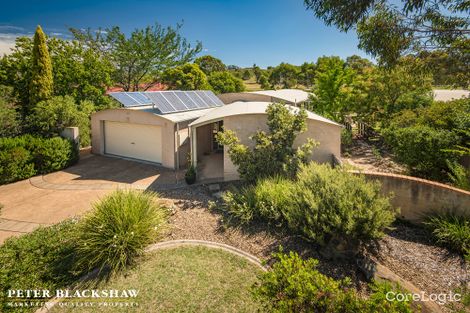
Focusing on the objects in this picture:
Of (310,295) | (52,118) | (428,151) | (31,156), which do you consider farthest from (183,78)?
(310,295)

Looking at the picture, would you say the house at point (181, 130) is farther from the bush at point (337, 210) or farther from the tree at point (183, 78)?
the tree at point (183, 78)

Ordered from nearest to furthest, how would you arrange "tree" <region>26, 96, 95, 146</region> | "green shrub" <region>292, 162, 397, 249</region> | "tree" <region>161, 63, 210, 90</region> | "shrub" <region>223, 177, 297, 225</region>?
"green shrub" <region>292, 162, 397, 249</region> < "shrub" <region>223, 177, 297, 225</region> < "tree" <region>26, 96, 95, 146</region> < "tree" <region>161, 63, 210, 90</region>

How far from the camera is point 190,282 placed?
19.9 ft

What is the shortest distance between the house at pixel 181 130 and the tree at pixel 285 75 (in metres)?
49.5

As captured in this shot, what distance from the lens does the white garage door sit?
51.5 feet

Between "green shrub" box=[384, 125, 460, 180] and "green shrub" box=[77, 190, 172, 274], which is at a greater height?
"green shrub" box=[384, 125, 460, 180]

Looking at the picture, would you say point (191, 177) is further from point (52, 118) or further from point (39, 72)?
point (39, 72)

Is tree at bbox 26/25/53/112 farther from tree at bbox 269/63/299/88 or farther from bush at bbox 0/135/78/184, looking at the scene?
tree at bbox 269/63/299/88

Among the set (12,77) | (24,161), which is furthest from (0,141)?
(12,77)

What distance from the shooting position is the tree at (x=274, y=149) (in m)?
10.9

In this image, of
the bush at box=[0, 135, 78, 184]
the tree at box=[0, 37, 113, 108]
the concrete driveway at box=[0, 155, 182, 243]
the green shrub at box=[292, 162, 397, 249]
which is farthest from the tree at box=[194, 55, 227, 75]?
the green shrub at box=[292, 162, 397, 249]

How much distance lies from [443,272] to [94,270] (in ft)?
30.0

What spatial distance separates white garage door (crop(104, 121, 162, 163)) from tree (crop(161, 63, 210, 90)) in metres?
21.3

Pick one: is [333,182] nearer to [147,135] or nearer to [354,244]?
[354,244]
